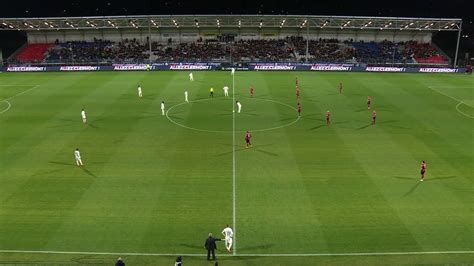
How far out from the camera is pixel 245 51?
80.1 meters

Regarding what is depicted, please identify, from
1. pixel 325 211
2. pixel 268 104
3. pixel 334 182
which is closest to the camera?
pixel 325 211

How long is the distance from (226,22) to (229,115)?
4303 centimetres

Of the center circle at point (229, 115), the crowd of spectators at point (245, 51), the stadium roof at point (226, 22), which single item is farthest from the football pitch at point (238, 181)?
the crowd of spectators at point (245, 51)

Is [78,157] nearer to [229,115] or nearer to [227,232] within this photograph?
[227,232]

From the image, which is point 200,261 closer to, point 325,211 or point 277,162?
point 325,211

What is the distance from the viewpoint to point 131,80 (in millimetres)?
58312

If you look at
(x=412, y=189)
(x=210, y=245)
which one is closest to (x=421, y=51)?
(x=412, y=189)

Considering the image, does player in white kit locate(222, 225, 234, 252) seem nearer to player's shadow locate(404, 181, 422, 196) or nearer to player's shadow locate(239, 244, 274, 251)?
player's shadow locate(239, 244, 274, 251)

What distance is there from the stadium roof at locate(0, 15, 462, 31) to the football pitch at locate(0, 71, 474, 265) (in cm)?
2967

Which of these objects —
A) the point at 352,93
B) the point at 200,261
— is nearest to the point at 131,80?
the point at 352,93

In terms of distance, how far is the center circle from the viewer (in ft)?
118

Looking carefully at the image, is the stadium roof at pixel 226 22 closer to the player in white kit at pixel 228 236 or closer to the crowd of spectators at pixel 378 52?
the crowd of spectators at pixel 378 52

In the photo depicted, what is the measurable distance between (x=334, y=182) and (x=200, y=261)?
10.7 m

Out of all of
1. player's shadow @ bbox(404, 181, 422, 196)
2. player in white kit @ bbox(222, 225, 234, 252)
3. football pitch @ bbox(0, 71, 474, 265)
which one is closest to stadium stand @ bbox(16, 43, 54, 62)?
football pitch @ bbox(0, 71, 474, 265)
